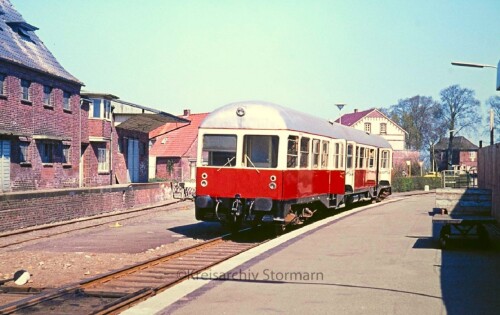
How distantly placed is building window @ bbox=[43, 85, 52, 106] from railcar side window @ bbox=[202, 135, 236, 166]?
1618 cm

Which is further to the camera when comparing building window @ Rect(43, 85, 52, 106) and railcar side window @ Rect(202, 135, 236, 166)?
building window @ Rect(43, 85, 52, 106)

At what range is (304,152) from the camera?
51.2 feet

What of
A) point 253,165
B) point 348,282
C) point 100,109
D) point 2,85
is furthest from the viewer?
point 100,109

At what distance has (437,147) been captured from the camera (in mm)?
90938

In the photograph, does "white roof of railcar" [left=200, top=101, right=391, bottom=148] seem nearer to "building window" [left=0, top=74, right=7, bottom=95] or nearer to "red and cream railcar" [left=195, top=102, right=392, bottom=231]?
"red and cream railcar" [left=195, top=102, right=392, bottom=231]

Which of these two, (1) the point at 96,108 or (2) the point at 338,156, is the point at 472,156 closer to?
(1) the point at 96,108

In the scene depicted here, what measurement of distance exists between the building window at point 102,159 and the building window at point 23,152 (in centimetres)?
783

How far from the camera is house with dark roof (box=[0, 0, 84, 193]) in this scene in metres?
25.2

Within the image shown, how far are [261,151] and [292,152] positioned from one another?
0.78 m

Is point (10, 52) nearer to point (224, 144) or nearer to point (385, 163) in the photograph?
point (224, 144)

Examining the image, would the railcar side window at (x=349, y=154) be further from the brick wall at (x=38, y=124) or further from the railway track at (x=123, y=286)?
the brick wall at (x=38, y=124)

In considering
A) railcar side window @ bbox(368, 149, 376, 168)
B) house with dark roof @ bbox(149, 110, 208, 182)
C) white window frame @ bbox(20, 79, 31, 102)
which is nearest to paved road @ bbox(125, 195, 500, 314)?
railcar side window @ bbox(368, 149, 376, 168)

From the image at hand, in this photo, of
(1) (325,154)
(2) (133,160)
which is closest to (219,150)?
(1) (325,154)

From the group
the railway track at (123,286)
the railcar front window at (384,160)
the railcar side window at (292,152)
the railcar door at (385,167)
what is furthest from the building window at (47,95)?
the railway track at (123,286)
